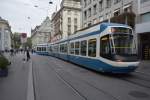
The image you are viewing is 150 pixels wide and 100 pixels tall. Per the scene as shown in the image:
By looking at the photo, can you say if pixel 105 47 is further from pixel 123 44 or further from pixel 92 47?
pixel 92 47

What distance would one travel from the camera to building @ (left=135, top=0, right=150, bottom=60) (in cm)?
2970

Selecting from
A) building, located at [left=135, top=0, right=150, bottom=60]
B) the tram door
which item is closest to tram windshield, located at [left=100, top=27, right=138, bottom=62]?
building, located at [left=135, top=0, right=150, bottom=60]

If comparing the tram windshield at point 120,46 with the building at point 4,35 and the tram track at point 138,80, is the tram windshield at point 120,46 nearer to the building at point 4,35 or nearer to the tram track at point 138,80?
the tram track at point 138,80

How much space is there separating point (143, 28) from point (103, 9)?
42.6ft

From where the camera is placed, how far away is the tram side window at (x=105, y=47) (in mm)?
13688

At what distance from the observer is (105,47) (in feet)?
46.2

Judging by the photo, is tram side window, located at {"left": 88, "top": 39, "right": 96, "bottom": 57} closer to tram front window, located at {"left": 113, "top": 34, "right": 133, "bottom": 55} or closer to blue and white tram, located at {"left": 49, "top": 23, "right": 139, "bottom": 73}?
blue and white tram, located at {"left": 49, "top": 23, "right": 139, "bottom": 73}

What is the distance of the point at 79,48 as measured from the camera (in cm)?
2042

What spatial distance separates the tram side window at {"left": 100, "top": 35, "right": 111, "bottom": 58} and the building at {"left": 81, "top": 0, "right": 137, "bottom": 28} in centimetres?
1898

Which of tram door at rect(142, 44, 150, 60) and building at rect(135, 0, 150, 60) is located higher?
building at rect(135, 0, 150, 60)

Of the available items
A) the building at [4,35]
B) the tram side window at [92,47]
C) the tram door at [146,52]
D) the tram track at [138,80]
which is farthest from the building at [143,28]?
the building at [4,35]

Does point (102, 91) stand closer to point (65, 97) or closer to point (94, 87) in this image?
point (94, 87)

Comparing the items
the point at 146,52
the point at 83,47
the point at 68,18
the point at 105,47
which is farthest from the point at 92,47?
the point at 68,18

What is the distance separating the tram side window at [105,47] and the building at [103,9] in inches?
747
